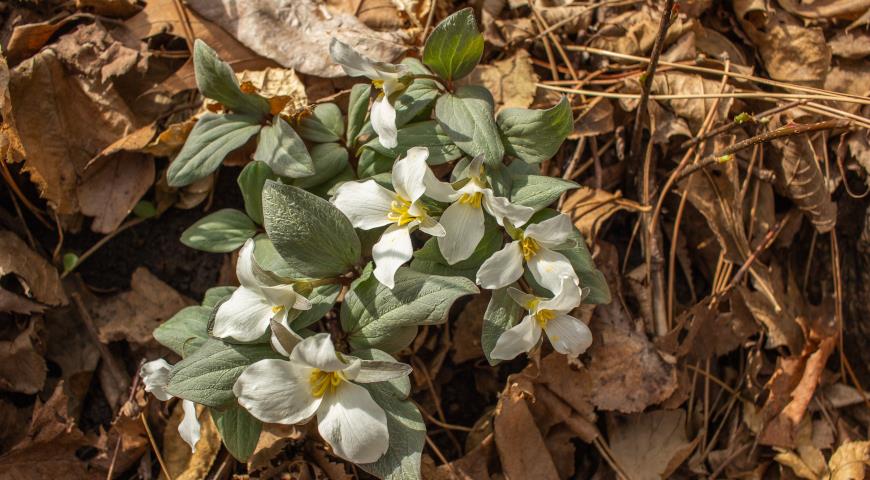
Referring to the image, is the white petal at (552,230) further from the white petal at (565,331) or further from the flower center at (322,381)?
the flower center at (322,381)

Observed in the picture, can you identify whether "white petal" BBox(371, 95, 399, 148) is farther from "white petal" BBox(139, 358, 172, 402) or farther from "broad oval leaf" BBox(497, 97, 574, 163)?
"white petal" BBox(139, 358, 172, 402)

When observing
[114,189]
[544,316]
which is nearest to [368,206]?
[544,316]

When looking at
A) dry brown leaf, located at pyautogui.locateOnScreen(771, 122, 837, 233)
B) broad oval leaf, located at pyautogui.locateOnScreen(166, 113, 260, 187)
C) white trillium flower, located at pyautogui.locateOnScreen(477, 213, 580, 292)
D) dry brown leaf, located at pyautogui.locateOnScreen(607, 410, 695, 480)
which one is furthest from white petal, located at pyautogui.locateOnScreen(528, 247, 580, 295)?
dry brown leaf, located at pyautogui.locateOnScreen(771, 122, 837, 233)

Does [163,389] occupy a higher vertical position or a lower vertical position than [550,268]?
lower

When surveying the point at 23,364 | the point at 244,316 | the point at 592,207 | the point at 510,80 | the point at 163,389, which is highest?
the point at 510,80

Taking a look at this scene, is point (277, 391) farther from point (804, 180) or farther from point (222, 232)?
point (804, 180)

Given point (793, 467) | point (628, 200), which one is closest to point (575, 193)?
point (628, 200)
